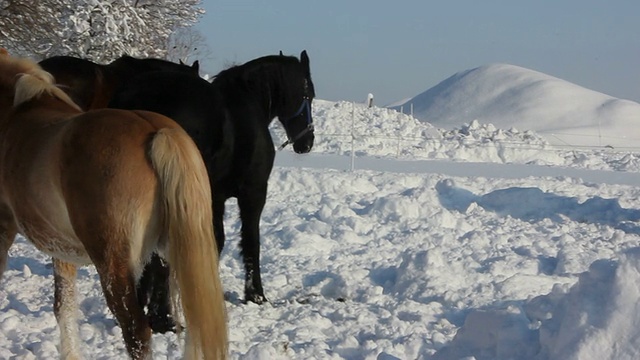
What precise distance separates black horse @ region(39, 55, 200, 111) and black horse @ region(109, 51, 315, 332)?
1.79 feet

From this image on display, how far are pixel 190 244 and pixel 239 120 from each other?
278cm

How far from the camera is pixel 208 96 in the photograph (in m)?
5.50

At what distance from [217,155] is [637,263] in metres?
3.05

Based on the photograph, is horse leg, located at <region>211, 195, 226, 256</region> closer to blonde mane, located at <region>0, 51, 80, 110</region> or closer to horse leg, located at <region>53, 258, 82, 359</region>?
horse leg, located at <region>53, 258, 82, 359</region>

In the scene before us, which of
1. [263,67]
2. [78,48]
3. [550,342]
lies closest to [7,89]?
[263,67]

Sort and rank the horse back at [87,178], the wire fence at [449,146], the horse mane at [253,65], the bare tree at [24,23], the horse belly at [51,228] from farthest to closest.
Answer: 1. the wire fence at [449,146]
2. the bare tree at [24,23]
3. the horse mane at [253,65]
4. the horse belly at [51,228]
5. the horse back at [87,178]

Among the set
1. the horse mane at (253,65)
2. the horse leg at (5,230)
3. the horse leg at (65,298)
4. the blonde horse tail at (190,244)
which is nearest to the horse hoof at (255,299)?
the horse mane at (253,65)

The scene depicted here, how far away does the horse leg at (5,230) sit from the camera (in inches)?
160

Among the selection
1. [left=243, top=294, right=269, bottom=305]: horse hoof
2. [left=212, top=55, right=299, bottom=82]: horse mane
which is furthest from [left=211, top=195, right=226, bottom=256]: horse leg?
[left=212, top=55, right=299, bottom=82]: horse mane

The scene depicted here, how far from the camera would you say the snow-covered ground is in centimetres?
401

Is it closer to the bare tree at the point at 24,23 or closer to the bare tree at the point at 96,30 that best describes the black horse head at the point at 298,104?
the bare tree at the point at 24,23

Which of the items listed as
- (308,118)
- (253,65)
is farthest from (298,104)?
(253,65)

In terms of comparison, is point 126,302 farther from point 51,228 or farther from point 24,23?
point 24,23

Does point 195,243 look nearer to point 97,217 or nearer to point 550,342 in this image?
point 97,217
